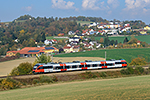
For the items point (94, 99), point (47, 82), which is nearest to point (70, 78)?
point (47, 82)

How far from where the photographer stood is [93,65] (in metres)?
45.2

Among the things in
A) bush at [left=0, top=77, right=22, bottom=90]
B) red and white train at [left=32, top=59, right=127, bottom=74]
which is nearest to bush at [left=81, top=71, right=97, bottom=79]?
red and white train at [left=32, top=59, right=127, bottom=74]

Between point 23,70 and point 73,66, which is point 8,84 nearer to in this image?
point 23,70

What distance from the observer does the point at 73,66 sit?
42594 mm

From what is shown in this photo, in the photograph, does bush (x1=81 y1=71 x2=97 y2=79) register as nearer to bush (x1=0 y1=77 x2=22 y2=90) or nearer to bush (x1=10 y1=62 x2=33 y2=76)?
bush (x1=10 y1=62 x2=33 y2=76)

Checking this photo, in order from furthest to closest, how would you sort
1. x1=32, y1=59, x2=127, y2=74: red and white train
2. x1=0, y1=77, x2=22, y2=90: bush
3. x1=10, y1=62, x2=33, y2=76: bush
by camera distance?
x1=10, y1=62, x2=33, y2=76: bush
x1=32, y1=59, x2=127, y2=74: red and white train
x1=0, y1=77, x2=22, y2=90: bush

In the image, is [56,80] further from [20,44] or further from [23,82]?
[20,44]

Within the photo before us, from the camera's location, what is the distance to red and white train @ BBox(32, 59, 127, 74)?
39.4 metres

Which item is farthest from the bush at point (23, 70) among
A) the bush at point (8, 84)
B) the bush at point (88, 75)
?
the bush at point (88, 75)

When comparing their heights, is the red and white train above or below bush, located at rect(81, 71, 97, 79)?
above

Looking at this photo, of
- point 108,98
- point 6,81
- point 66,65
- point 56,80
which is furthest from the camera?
point 66,65

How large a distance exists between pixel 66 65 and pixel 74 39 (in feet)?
388

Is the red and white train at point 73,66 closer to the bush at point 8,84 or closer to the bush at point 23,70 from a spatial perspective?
the bush at point 23,70

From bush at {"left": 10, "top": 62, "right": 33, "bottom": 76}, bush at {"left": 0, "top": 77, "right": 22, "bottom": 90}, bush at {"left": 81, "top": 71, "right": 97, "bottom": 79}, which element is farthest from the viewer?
bush at {"left": 10, "top": 62, "right": 33, "bottom": 76}
